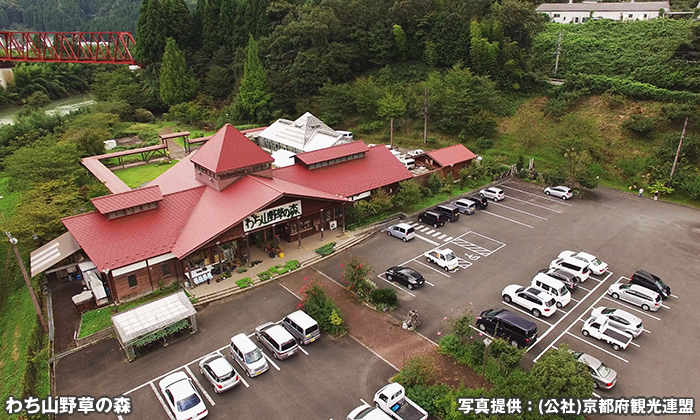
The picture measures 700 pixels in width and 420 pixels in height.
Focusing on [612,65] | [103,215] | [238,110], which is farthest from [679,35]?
[103,215]

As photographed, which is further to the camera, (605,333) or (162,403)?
(605,333)

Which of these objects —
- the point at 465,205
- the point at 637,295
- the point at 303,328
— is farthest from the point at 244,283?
the point at 637,295

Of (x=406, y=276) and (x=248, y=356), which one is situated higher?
(x=406, y=276)

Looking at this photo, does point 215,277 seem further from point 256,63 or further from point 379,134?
point 256,63

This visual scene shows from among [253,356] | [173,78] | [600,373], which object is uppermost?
[173,78]

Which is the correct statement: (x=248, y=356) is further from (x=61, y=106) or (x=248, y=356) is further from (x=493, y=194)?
(x=61, y=106)

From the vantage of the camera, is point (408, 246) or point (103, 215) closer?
point (103, 215)
